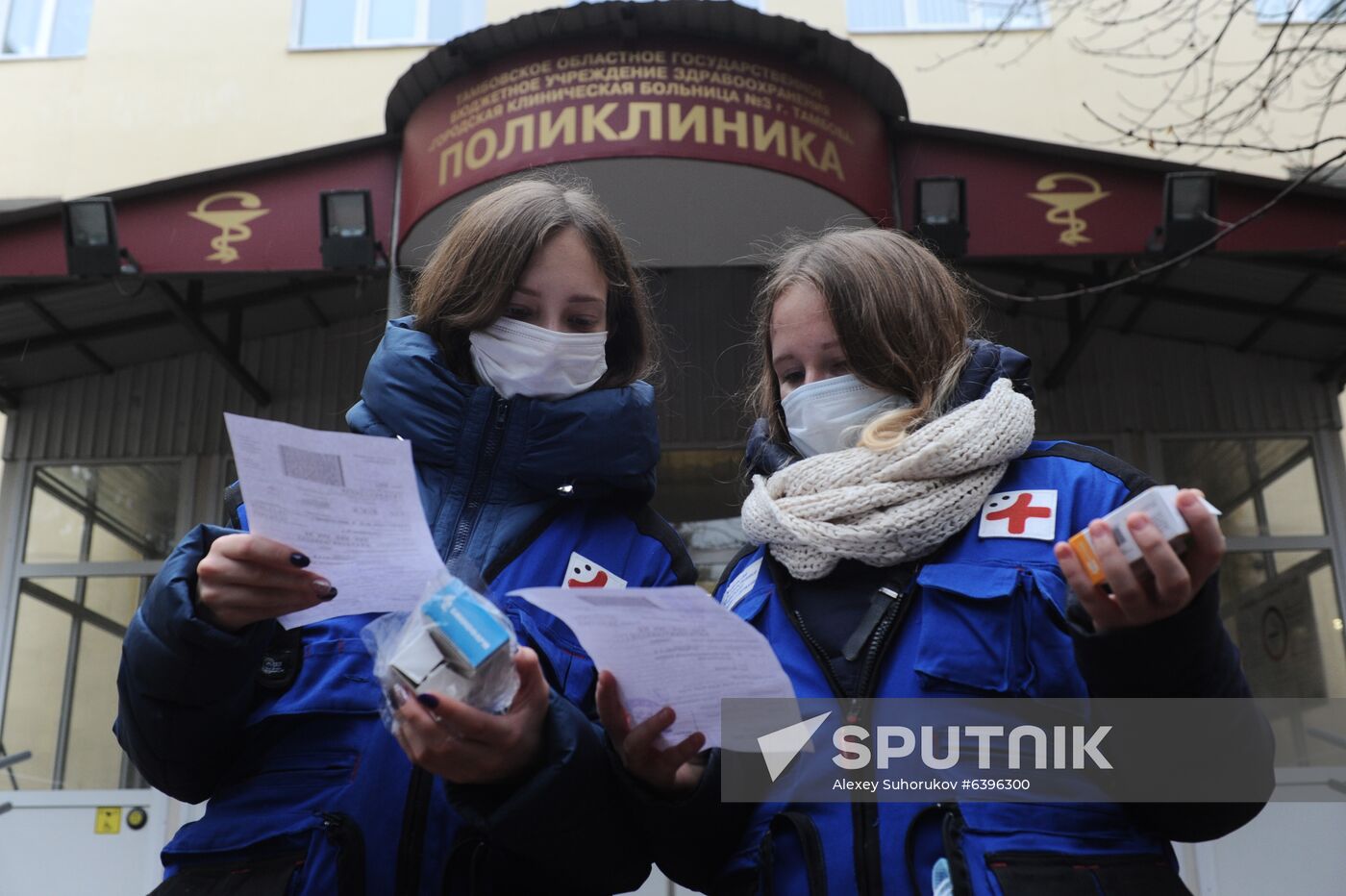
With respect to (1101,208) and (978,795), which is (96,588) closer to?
(1101,208)

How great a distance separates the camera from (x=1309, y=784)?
711cm

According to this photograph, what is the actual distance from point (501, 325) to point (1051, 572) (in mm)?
1048

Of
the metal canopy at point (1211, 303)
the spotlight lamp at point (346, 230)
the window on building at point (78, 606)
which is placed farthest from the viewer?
the window on building at point (78, 606)

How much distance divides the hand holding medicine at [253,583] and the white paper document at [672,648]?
324 mm

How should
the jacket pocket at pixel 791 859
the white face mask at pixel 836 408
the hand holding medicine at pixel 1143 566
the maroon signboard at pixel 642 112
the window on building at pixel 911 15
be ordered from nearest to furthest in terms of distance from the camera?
the hand holding medicine at pixel 1143 566, the jacket pocket at pixel 791 859, the white face mask at pixel 836 408, the maroon signboard at pixel 642 112, the window on building at pixel 911 15

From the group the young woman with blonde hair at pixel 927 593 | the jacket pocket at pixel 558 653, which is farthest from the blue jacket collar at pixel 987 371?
the jacket pocket at pixel 558 653

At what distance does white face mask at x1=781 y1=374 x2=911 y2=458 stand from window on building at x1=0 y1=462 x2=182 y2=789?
6972 mm

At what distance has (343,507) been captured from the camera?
1.46m

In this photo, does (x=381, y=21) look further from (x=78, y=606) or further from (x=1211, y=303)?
(x=1211, y=303)

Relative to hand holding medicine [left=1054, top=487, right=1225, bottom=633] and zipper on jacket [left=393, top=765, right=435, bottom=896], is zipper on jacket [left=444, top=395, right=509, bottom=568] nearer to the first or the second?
zipper on jacket [left=393, top=765, right=435, bottom=896]

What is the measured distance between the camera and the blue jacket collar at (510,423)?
1972 millimetres

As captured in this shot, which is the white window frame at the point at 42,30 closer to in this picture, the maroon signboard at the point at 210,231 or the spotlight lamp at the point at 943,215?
the maroon signboard at the point at 210,231

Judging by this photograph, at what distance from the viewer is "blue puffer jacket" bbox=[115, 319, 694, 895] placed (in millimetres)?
1615

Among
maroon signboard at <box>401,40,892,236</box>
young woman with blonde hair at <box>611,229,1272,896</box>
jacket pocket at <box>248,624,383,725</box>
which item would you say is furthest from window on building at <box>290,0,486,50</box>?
jacket pocket at <box>248,624,383,725</box>
